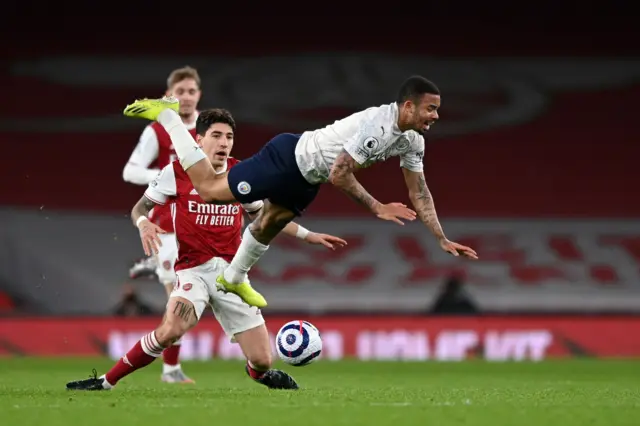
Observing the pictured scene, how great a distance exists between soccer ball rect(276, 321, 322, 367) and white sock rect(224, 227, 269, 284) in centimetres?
51

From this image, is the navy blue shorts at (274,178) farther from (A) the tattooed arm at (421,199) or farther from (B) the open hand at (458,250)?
(B) the open hand at (458,250)

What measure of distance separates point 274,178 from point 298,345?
1.23m

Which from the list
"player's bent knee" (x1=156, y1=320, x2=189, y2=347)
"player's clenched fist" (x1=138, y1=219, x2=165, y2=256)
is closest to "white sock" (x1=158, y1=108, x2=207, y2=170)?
"player's clenched fist" (x1=138, y1=219, x2=165, y2=256)

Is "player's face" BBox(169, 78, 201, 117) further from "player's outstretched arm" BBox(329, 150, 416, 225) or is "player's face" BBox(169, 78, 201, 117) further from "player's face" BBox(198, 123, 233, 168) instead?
"player's outstretched arm" BBox(329, 150, 416, 225)

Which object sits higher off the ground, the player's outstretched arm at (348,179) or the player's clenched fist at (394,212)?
the player's outstretched arm at (348,179)

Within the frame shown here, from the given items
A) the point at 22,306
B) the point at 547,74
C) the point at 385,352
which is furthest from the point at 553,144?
the point at 22,306

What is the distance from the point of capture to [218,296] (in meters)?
Answer: 8.83

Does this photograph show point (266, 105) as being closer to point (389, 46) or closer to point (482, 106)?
point (389, 46)

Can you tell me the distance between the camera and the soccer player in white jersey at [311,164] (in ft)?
25.5

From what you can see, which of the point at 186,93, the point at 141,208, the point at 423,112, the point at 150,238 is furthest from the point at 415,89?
the point at 186,93

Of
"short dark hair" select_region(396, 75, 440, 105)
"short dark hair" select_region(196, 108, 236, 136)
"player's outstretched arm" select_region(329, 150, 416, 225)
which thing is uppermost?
"short dark hair" select_region(196, 108, 236, 136)

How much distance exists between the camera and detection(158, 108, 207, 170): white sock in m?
8.51

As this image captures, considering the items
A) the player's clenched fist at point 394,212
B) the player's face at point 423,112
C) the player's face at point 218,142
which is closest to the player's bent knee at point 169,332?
the player's face at point 218,142

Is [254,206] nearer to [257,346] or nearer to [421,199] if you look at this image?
[257,346]
